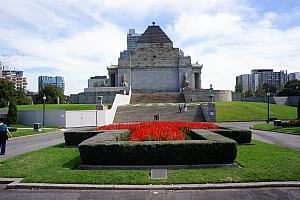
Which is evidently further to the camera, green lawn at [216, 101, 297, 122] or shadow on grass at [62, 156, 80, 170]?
green lawn at [216, 101, 297, 122]

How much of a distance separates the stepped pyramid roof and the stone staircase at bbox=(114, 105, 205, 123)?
33053 mm

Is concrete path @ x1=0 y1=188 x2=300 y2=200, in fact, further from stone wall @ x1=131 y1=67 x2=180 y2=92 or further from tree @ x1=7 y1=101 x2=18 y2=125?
stone wall @ x1=131 y1=67 x2=180 y2=92

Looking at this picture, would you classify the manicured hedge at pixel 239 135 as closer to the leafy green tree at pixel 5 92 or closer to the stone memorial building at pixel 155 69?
the stone memorial building at pixel 155 69

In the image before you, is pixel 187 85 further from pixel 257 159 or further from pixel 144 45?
pixel 257 159

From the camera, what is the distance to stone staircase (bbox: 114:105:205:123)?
36.4 m

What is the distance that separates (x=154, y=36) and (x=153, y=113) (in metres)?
37.1

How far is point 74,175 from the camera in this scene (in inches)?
329

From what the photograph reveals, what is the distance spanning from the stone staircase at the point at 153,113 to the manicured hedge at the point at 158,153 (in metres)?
26.2

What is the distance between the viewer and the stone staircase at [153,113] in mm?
36406

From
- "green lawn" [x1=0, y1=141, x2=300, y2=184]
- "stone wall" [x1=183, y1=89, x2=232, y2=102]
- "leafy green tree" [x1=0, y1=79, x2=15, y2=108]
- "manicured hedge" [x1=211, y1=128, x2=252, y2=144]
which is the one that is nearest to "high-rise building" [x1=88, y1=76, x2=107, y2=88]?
"leafy green tree" [x1=0, y1=79, x2=15, y2=108]

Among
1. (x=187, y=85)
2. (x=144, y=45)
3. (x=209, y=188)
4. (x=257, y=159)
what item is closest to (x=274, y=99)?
(x=187, y=85)

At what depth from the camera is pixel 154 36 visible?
71.8 meters

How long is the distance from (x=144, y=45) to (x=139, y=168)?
6335cm

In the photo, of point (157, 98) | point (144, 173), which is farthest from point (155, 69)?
point (144, 173)
